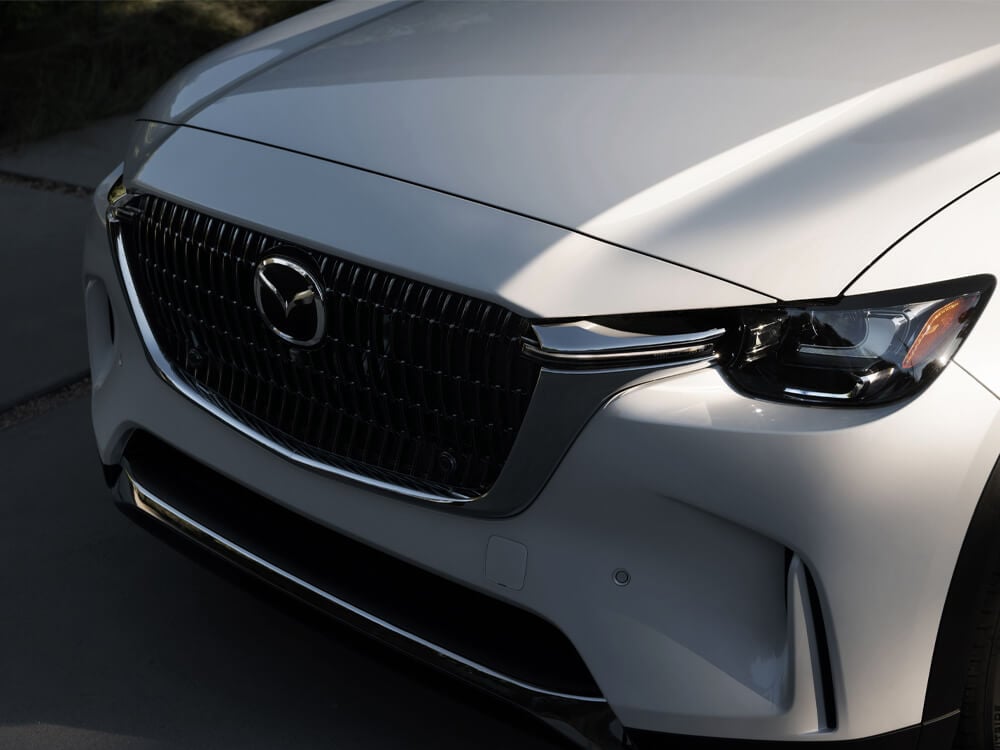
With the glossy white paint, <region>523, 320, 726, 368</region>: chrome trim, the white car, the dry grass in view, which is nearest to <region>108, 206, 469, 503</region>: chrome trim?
the white car

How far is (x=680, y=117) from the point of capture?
2.11 meters

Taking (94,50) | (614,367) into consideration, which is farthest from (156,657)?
(94,50)

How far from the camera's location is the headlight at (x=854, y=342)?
5.69 feet

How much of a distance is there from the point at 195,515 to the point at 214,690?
0.46 metres

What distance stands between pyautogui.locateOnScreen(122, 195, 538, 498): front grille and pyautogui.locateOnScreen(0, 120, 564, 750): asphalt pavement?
1.05 feet

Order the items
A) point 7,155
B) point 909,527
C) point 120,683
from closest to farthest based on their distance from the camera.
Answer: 1. point 909,527
2. point 120,683
3. point 7,155

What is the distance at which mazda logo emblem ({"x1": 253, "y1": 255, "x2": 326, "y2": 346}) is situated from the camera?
201 cm

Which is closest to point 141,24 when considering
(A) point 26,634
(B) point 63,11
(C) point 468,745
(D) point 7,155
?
→ (B) point 63,11

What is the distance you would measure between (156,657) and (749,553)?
4.82ft

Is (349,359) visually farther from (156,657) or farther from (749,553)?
(156,657)

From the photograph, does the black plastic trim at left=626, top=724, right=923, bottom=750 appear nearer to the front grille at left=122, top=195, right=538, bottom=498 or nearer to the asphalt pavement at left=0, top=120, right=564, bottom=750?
the asphalt pavement at left=0, top=120, right=564, bottom=750

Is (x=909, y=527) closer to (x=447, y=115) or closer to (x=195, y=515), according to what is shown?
(x=447, y=115)

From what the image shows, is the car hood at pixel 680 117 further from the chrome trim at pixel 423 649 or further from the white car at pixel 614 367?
the chrome trim at pixel 423 649

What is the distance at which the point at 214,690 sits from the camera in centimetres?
258
